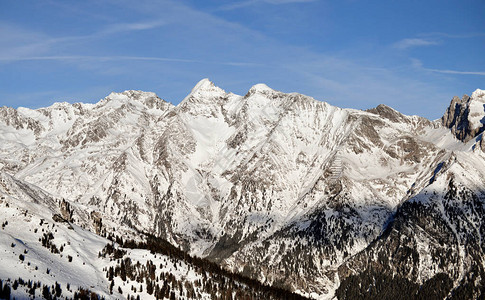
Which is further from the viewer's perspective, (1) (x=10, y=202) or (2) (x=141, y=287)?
(1) (x=10, y=202)

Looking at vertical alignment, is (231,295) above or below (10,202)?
below

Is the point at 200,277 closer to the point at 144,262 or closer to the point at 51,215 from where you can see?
the point at 144,262

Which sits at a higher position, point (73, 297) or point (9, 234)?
point (9, 234)

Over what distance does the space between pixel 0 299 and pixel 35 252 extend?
145 ft

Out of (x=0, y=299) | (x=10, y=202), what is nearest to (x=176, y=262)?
(x=10, y=202)

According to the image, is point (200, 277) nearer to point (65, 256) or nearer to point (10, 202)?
point (65, 256)

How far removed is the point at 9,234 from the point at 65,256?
51.2 ft

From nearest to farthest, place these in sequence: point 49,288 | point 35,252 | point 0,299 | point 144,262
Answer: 1. point 0,299
2. point 49,288
3. point 35,252
4. point 144,262

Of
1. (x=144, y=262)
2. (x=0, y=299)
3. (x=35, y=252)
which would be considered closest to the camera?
(x=0, y=299)

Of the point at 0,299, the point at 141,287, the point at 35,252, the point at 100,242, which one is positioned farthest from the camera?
the point at 100,242

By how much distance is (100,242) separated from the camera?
19012 cm

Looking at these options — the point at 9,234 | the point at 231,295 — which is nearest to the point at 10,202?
the point at 9,234

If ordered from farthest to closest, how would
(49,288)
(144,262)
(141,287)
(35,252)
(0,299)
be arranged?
(144,262) < (141,287) < (35,252) < (49,288) < (0,299)

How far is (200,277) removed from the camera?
19450 centimetres
